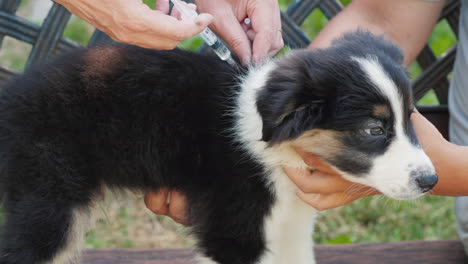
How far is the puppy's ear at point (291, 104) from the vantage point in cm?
221

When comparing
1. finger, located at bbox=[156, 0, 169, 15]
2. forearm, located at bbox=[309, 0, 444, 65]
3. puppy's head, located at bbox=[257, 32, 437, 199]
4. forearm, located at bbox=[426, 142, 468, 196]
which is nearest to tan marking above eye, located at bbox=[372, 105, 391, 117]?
puppy's head, located at bbox=[257, 32, 437, 199]

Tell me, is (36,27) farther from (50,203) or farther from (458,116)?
(458,116)

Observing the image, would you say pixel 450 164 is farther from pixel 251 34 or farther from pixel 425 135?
pixel 251 34

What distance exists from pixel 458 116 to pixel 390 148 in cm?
104

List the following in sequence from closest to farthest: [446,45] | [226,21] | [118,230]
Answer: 1. [226,21]
2. [118,230]
3. [446,45]

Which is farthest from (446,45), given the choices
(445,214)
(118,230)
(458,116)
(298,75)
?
(298,75)

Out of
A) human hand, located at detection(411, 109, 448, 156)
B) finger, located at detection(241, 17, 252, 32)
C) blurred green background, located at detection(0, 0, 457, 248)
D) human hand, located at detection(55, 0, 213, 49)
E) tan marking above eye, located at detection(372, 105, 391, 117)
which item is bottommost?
blurred green background, located at detection(0, 0, 457, 248)

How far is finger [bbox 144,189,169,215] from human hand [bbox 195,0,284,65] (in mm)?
664

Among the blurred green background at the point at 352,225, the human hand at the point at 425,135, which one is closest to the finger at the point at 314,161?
the human hand at the point at 425,135

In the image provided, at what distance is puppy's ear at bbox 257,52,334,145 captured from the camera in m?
2.21

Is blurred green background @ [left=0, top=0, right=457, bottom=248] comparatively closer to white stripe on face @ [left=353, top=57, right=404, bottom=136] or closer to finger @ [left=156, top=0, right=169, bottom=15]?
finger @ [left=156, top=0, right=169, bottom=15]

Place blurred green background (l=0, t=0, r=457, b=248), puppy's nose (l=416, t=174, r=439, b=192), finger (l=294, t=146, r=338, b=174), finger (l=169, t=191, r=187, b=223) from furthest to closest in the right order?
1. blurred green background (l=0, t=0, r=457, b=248)
2. finger (l=169, t=191, r=187, b=223)
3. finger (l=294, t=146, r=338, b=174)
4. puppy's nose (l=416, t=174, r=439, b=192)

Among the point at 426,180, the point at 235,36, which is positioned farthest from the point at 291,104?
the point at 235,36

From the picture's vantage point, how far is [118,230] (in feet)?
13.7
